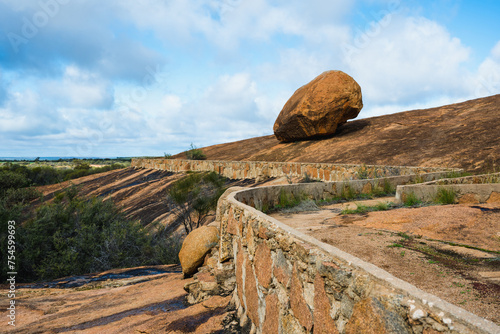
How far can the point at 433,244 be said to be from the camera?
14.0ft

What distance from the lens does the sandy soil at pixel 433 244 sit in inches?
106

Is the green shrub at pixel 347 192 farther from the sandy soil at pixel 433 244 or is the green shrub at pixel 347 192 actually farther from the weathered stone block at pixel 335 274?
the weathered stone block at pixel 335 274

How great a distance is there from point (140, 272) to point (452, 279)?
850 centimetres

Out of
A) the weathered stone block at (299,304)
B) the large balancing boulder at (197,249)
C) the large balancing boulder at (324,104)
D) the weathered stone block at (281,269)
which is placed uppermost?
the large balancing boulder at (324,104)

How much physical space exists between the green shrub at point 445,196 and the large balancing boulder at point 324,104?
18.5 m

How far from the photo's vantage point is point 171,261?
10969 mm

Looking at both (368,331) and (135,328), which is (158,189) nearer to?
(135,328)

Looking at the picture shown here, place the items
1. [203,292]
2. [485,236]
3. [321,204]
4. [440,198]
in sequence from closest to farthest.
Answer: [485,236] → [203,292] → [440,198] → [321,204]

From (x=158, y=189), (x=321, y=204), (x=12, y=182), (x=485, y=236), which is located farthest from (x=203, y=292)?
(x=12, y=182)

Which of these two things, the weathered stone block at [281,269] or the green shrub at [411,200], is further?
the green shrub at [411,200]

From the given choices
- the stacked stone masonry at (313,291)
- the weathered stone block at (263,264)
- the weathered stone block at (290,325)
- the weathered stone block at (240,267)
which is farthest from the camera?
the weathered stone block at (240,267)

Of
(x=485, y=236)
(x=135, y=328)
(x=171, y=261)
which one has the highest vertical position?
(x=485, y=236)

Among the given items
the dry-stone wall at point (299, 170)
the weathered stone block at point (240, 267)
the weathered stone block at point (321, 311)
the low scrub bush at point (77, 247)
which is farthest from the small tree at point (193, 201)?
the weathered stone block at point (321, 311)

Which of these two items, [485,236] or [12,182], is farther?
[12,182]
